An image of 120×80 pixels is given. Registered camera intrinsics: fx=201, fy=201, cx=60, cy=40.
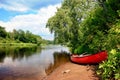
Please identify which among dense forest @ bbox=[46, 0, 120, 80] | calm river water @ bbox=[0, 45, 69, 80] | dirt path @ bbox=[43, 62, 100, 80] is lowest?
calm river water @ bbox=[0, 45, 69, 80]

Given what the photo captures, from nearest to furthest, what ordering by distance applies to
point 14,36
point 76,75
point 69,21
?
1. point 76,75
2. point 69,21
3. point 14,36

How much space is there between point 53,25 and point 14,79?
28.4 metres

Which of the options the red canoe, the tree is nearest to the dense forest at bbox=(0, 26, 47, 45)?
the tree

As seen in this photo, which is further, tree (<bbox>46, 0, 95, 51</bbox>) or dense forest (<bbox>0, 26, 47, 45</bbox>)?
dense forest (<bbox>0, 26, 47, 45</bbox>)

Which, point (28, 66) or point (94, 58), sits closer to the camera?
point (94, 58)

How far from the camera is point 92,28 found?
20266 mm

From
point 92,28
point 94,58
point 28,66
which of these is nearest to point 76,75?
point 94,58

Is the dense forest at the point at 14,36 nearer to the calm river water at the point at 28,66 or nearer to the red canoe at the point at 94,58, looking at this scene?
the calm river water at the point at 28,66

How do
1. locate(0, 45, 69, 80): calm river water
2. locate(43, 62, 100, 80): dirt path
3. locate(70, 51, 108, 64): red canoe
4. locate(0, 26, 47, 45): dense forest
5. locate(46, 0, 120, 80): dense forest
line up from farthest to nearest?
locate(0, 26, 47, 45): dense forest → locate(0, 45, 69, 80): calm river water → locate(70, 51, 108, 64): red canoe → locate(43, 62, 100, 80): dirt path → locate(46, 0, 120, 80): dense forest

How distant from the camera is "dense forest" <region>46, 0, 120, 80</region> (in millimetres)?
11016

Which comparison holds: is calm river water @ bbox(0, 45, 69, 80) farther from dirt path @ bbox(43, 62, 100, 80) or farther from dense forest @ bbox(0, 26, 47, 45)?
dense forest @ bbox(0, 26, 47, 45)

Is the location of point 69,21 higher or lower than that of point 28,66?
higher

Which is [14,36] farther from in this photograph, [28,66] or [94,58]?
[94,58]

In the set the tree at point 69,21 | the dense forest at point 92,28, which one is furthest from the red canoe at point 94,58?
the tree at point 69,21
